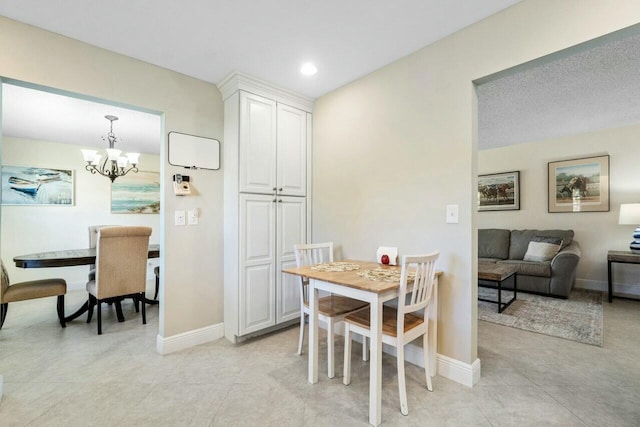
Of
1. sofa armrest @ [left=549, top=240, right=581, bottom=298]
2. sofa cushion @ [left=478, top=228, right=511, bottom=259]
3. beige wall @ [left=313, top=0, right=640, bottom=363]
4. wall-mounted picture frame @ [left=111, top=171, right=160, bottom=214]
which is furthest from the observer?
wall-mounted picture frame @ [left=111, top=171, right=160, bottom=214]

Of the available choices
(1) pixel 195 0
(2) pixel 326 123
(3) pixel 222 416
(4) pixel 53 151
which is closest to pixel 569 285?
(2) pixel 326 123

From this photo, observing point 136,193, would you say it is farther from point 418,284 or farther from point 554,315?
point 554,315

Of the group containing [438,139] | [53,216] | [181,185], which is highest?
[438,139]

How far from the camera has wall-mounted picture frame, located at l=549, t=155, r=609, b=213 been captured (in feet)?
13.3

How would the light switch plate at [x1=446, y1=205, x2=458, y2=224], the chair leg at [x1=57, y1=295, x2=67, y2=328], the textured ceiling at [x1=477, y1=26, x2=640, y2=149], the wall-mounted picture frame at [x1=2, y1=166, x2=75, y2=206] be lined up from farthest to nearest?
1. the wall-mounted picture frame at [x1=2, y1=166, x2=75, y2=206]
2. the chair leg at [x1=57, y1=295, x2=67, y2=328]
3. the textured ceiling at [x1=477, y1=26, x2=640, y2=149]
4. the light switch plate at [x1=446, y1=205, x2=458, y2=224]

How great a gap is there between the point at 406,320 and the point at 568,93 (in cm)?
297

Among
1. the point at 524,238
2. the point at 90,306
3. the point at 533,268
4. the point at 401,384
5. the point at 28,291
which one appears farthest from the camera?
the point at 524,238

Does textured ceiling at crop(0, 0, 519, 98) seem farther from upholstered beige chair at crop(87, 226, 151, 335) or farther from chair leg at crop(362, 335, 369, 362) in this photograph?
chair leg at crop(362, 335, 369, 362)

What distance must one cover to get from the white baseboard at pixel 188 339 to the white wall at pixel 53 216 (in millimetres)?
3280

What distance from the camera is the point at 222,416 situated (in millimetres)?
1574

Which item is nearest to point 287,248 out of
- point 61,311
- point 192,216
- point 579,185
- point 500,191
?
point 192,216

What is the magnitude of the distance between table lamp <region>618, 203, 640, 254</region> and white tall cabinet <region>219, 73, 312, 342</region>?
4148 mm

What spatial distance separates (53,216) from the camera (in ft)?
13.9

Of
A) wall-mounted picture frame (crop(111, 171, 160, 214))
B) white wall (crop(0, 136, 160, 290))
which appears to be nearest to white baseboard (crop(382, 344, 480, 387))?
wall-mounted picture frame (crop(111, 171, 160, 214))
